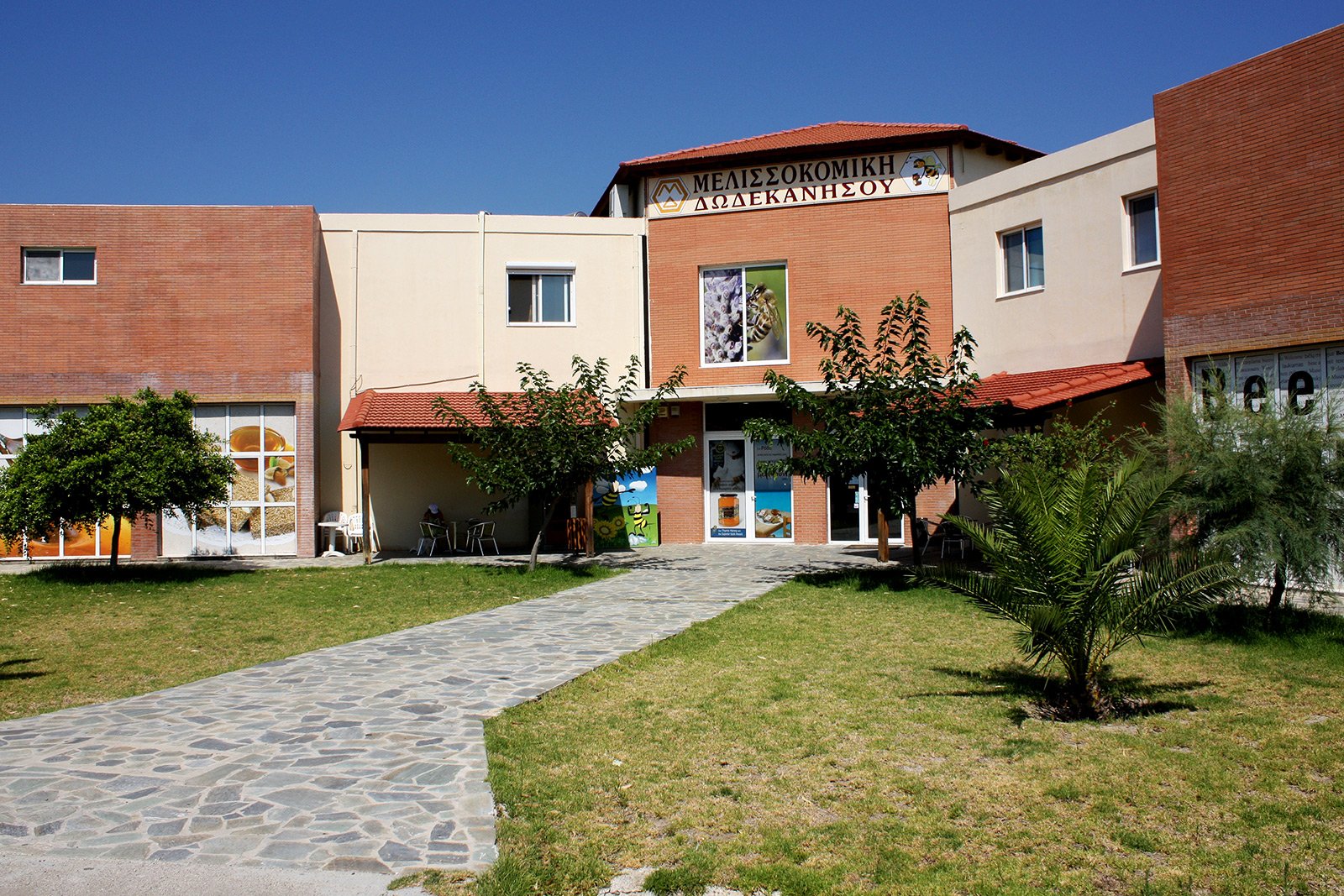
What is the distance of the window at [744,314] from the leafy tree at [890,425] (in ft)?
20.7

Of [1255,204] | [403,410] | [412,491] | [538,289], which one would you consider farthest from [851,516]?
[1255,204]

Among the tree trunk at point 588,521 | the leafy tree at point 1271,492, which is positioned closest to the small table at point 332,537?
the tree trunk at point 588,521

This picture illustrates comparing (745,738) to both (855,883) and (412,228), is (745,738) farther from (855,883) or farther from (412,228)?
(412,228)

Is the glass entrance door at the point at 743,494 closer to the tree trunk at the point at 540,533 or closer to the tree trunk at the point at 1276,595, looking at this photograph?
the tree trunk at the point at 540,533

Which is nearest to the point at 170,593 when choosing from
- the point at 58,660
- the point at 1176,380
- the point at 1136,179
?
the point at 58,660

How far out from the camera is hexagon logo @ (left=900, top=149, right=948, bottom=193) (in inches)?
786

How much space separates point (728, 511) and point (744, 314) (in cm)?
418

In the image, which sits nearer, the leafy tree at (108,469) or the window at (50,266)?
the leafy tree at (108,469)

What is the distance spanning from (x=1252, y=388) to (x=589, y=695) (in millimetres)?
9879

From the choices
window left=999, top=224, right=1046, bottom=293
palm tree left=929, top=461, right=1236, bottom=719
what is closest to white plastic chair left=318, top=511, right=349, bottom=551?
window left=999, top=224, right=1046, bottom=293

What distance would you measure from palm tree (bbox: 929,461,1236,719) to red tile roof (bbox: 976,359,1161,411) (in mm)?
7359

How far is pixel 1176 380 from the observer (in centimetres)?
1357

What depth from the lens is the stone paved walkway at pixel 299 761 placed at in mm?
4770

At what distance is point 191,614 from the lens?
1262 cm
